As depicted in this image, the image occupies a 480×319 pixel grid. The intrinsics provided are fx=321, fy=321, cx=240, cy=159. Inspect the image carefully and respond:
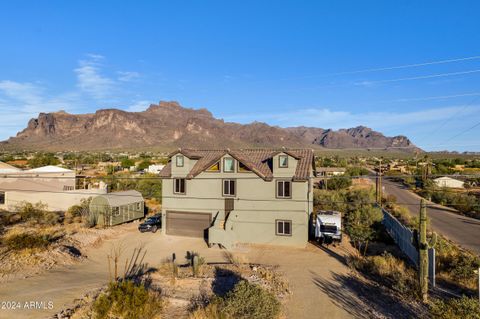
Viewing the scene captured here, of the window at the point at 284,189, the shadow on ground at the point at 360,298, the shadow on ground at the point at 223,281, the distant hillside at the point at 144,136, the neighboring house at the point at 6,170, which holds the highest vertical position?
the distant hillside at the point at 144,136

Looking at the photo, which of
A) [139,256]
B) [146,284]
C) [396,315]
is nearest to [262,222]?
[139,256]

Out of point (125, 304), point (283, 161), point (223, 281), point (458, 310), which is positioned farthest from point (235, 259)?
point (458, 310)

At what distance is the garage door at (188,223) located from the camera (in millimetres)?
27125

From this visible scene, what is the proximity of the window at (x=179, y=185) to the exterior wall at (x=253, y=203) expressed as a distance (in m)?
0.30

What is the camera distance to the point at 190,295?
14.1m

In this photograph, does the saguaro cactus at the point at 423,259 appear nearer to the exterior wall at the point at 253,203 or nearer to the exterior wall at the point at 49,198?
the exterior wall at the point at 253,203

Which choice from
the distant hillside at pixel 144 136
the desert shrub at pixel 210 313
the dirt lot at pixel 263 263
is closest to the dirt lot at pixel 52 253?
the dirt lot at pixel 263 263

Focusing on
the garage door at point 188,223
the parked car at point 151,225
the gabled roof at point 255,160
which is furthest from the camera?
the parked car at point 151,225

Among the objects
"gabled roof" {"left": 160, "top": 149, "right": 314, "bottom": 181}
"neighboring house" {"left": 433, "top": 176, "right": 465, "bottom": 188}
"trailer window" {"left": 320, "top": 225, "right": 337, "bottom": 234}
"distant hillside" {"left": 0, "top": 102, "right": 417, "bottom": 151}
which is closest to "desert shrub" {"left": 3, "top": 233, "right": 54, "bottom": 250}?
"gabled roof" {"left": 160, "top": 149, "right": 314, "bottom": 181}

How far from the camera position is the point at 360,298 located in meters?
14.5

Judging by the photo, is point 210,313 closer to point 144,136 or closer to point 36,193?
point 36,193

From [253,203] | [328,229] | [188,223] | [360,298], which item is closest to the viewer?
[360,298]

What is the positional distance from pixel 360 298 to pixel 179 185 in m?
17.5

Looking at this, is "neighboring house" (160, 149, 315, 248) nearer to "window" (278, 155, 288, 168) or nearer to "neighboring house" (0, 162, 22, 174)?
"window" (278, 155, 288, 168)
